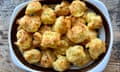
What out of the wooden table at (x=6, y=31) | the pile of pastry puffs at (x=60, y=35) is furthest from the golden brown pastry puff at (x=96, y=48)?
the wooden table at (x=6, y=31)

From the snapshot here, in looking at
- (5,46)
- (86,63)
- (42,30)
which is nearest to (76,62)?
(86,63)

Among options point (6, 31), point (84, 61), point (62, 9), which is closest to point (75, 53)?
point (84, 61)

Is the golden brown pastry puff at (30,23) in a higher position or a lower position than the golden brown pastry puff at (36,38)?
higher

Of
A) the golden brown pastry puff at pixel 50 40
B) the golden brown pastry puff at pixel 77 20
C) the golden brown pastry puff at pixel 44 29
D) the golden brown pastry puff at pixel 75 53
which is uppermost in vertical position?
the golden brown pastry puff at pixel 77 20

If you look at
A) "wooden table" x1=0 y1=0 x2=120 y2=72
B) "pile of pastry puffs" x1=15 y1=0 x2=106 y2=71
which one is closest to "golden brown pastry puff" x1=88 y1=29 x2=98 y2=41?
"pile of pastry puffs" x1=15 y1=0 x2=106 y2=71

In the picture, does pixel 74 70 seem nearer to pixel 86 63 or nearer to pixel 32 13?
pixel 86 63

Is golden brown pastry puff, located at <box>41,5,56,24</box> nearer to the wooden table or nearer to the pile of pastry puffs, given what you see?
the pile of pastry puffs

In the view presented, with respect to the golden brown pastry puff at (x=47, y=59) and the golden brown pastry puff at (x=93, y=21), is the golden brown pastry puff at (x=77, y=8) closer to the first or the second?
the golden brown pastry puff at (x=93, y=21)
